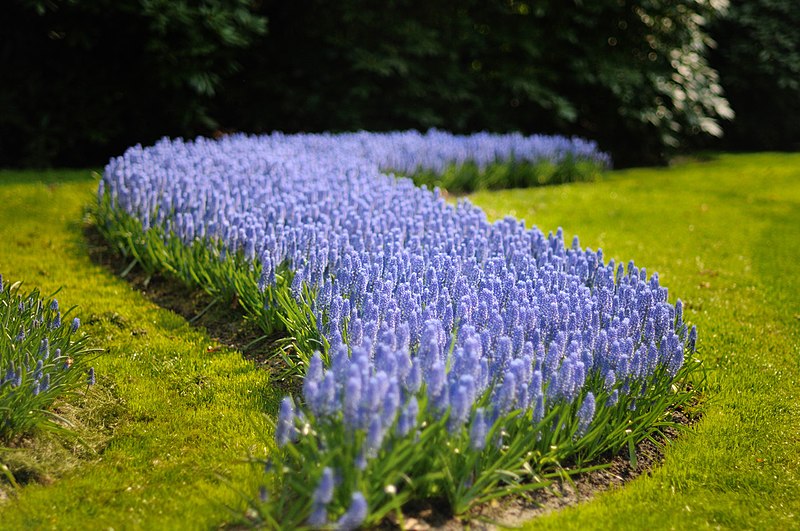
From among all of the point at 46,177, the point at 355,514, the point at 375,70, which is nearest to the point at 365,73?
the point at 375,70

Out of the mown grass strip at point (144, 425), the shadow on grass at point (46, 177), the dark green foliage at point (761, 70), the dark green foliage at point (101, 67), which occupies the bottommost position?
the mown grass strip at point (144, 425)

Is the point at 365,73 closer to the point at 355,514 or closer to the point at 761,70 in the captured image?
the point at 761,70

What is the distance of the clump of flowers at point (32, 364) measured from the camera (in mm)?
3387

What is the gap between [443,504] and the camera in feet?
10.4

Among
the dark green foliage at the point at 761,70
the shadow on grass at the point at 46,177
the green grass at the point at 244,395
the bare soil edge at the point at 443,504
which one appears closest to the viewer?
the bare soil edge at the point at 443,504

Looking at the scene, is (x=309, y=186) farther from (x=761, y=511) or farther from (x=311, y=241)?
(x=761, y=511)

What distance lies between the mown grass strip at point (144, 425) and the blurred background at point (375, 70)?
→ 4846 mm

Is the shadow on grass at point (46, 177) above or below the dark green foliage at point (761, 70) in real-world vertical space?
below

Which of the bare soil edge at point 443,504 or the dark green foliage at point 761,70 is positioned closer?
the bare soil edge at point 443,504

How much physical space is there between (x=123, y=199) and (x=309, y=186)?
5.38ft

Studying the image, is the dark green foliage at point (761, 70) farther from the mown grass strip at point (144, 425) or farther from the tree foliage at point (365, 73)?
the mown grass strip at point (144, 425)

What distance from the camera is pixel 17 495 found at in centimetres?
318

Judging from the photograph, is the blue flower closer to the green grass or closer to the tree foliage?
the green grass

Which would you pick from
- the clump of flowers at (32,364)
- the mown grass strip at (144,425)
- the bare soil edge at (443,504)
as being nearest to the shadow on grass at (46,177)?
the mown grass strip at (144,425)
